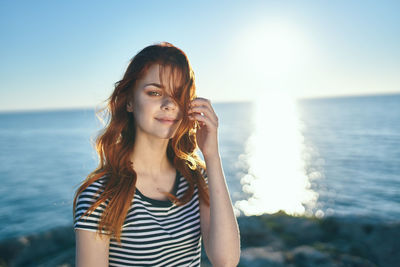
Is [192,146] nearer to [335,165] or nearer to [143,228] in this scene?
[143,228]

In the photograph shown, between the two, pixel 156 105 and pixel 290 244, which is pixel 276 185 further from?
pixel 156 105

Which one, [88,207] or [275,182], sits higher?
[88,207]

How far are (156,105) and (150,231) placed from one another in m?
0.96

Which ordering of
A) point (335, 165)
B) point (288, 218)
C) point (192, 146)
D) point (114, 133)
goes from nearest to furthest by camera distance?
point (114, 133) < point (192, 146) < point (288, 218) < point (335, 165)

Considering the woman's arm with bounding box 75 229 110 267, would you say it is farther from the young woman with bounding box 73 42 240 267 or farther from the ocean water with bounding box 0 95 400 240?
the ocean water with bounding box 0 95 400 240

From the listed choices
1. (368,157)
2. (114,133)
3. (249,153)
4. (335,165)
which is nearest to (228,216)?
→ (114,133)

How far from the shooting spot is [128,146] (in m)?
2.65

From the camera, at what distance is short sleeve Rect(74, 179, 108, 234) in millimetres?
1989

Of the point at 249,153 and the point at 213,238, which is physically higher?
the point at 213,238

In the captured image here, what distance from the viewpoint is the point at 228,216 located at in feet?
7.69

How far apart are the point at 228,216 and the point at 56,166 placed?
27.2 meters

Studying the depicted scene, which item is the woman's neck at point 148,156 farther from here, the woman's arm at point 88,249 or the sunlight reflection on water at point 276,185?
the sunlight reflection on water at point 276,185

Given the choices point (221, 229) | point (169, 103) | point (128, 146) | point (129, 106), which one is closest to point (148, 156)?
point (128, 146)

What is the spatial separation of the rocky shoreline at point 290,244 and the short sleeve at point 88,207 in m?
5.80
